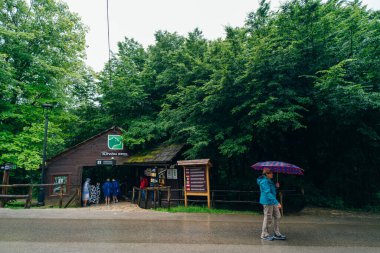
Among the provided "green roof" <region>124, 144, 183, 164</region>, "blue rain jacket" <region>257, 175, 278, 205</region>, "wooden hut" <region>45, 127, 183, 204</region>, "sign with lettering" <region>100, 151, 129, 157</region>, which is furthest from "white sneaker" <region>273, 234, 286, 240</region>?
"sign with lettering" <region>100, 151, 129, 157</region>

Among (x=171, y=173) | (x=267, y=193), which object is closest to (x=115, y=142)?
(x=171, y=173)

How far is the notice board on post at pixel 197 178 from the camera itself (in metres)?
12.4

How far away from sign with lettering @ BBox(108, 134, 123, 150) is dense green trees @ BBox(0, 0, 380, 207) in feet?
2.43

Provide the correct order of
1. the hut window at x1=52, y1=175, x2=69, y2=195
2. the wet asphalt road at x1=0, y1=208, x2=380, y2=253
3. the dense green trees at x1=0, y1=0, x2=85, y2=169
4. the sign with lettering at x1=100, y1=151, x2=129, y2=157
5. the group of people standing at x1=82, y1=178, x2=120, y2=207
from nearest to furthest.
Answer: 1. the wet asphalt road at x1=0, y1=208, x2=380, y2=253
2. the dense green trees at x1=0, y1=0, x2=85, y2=169
3. the group of people standing at x1=82, y1=178, x2=120, y2=207
4. the hut window at x1=52, y1=175, x2=69, y2=195
5. the sign with lettering at x1=100, y1=151, x2=129, y2=157

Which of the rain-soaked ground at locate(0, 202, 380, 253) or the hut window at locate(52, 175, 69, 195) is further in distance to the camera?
the hut window at locate(52, 175, 69, 195)

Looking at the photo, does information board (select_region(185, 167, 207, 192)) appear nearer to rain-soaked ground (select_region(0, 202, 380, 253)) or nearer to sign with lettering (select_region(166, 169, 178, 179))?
rain-soaked ground (select_region(0, 202, 380, 253))

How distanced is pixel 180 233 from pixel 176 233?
0.39ft

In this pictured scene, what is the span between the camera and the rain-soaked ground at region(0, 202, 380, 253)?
6277mm

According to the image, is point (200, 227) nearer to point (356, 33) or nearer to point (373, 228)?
point (373, 228)

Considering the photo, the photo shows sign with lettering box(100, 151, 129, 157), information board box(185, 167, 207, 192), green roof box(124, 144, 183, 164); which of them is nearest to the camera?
information board box(185, 167, 207, 192)

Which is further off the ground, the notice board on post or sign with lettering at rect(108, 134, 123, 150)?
sign with lettering at rect(108, 134, 123, 150)

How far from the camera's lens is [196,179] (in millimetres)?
12805

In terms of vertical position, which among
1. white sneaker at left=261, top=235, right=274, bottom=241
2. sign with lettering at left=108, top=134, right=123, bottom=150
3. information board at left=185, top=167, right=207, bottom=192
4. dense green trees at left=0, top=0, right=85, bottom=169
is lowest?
white sneaker at left=261, top=235, right=274, bottom=241

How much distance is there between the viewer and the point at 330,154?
1459 centimetres
